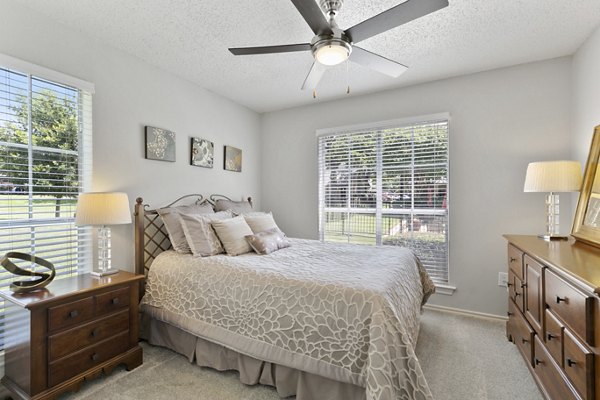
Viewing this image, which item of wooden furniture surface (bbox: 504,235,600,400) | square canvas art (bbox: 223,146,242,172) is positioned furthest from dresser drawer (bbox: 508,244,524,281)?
square canvas art (bbox: 223,146,242,172)

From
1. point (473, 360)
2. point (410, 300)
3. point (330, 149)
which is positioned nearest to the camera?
point (410, 300)

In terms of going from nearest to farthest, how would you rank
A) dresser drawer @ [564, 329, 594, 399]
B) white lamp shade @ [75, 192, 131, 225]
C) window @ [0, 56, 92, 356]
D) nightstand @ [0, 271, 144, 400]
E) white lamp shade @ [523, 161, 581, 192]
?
1. dresser drawer @ [564, 329, 594, 399]
2. nightstand @ [0, 271, 144, 400]
3. window @ [0, 56, 92, 356]
4. white lamp shade @ [75, 192, 131, 225]
5. white lamp shade @ [523, 161, 581, 192]

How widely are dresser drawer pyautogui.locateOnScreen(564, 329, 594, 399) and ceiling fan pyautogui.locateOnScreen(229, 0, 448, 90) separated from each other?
174 centimetres

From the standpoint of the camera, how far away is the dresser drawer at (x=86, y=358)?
1.76 metres

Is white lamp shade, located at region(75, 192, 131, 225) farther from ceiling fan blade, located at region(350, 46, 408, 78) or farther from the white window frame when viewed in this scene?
the white window frame

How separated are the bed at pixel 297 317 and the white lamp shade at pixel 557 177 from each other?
1.25 metres

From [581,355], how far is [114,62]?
3841mm

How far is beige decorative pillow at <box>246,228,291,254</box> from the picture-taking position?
273cm

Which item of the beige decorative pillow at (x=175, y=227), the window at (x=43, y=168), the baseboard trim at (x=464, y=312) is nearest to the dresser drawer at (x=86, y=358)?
the window at (x=43, y=168)

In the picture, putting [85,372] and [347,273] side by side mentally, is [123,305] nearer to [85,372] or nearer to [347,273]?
[85,372]

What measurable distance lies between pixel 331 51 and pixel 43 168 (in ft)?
7.66

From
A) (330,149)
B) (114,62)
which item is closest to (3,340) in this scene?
(114,62)

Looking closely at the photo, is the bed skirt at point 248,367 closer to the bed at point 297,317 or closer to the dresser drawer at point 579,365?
the bed at point 297,317

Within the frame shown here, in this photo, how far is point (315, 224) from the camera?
13.9ft
